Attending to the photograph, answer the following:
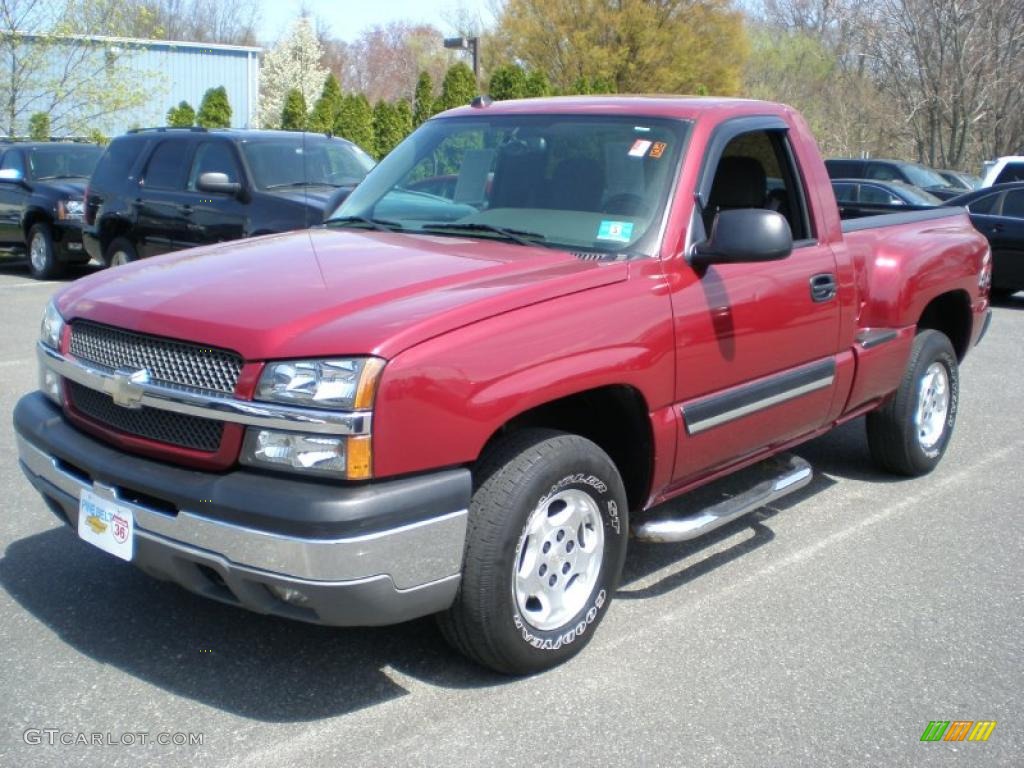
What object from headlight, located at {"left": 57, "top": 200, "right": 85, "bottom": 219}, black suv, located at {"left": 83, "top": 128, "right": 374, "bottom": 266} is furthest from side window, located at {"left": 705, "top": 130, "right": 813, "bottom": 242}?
headlight, located at {"left": 57, "top": 200, "right": 85, "bottom": 219}

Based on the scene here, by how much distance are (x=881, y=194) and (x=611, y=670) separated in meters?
14.6

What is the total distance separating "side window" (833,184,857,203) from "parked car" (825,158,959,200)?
2.28 m

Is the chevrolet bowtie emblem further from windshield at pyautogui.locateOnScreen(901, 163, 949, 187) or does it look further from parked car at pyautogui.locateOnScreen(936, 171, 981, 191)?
parked car at pyautogui.locateOnScreen(936, 171, 981, 191)

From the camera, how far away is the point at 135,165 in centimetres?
1212

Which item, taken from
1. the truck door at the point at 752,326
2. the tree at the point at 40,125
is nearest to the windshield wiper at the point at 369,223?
the truck door at the point at 752,326

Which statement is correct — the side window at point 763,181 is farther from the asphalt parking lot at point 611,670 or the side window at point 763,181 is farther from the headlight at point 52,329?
the headlight at point 52,329

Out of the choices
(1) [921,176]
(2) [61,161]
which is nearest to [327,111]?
(2) [61,161]

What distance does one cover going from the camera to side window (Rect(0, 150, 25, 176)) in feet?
50.7

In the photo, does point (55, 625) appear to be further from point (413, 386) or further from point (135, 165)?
point (135, 165)

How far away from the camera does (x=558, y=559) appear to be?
3.81 m

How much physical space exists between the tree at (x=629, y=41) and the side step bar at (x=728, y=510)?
34204 millimetres

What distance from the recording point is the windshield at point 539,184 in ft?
14.2

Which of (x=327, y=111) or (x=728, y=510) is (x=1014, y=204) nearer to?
(x=728, y=510)

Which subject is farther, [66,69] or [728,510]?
[66,69]
